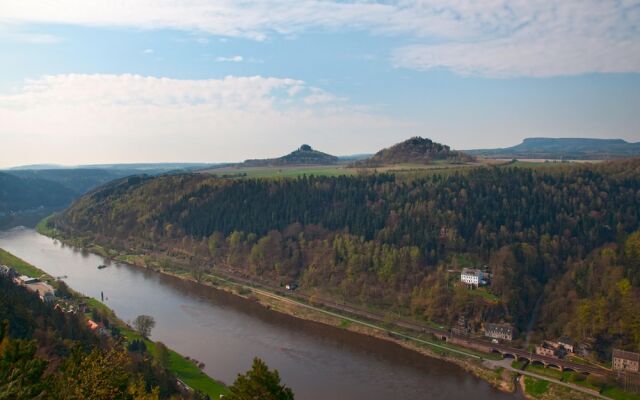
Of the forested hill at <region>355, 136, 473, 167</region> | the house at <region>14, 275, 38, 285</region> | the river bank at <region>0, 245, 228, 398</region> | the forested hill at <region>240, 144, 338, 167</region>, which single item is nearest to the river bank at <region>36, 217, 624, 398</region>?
the river bank at <region>0, 245, 228, 398</region>

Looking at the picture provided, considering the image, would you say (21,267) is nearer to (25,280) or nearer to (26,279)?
(26,279)

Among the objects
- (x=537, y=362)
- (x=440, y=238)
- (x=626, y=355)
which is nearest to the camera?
(x=626, y=355)

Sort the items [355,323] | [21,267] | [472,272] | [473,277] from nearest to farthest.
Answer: [355,323] → [473,277] → [472,272] → [21,267]

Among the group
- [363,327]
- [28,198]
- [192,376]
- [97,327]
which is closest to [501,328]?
[363,327]

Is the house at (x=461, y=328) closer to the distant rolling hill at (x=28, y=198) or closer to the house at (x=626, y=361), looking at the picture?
the house at (x=626, y=361)

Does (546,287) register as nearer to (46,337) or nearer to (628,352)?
(628,352)

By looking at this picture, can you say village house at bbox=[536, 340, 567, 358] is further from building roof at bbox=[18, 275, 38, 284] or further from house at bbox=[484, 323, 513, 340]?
building roof at bbox=[18, 275, 38, 284]

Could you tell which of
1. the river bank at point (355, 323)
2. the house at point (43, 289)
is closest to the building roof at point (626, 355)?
the river bank at point (355, 323)
